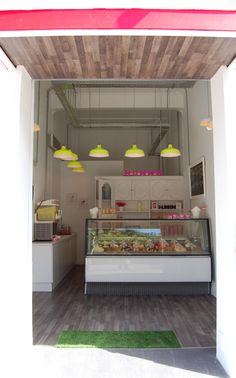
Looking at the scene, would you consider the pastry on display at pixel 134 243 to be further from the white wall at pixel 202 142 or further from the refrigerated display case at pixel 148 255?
the white wall at pixel 202 142

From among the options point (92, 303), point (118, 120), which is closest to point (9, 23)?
point (92, 303)

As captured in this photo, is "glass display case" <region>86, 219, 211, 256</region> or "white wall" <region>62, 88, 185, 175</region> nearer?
"glass display case" <region>86, 219, 211, 256</region>

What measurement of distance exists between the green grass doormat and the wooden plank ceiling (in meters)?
2.92

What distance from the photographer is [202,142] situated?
21.0ft

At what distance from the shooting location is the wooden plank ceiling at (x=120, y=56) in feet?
8.82

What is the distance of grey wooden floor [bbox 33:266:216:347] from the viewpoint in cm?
385

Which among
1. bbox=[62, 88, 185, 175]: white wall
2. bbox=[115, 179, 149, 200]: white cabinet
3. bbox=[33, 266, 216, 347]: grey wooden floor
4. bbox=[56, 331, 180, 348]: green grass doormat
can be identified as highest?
bbox=[62, 88, 185, 175]: white wall

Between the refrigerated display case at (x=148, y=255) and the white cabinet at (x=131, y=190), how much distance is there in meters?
2.96

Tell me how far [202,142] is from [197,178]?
82 centimetres

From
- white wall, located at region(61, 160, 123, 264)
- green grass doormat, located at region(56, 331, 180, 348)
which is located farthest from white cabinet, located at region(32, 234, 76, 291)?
white wall, located at region(61, 160, 123, 264)

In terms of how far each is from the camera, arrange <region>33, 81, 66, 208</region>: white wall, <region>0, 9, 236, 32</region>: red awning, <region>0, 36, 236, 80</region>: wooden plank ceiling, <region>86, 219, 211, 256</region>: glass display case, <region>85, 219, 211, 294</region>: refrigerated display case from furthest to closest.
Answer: <region>33, 81, 66, 208</region>: white wall, <region>86, 219, 211, 256</region>: glass display case, <region>85, 219, 211, 294</region>: refrigerated display case, <region>0, 36, 236, 80</region>: wooden plank ceiling, <region>0, 9, 236, 32</region>: red awning

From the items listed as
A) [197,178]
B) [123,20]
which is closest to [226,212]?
[123,20]

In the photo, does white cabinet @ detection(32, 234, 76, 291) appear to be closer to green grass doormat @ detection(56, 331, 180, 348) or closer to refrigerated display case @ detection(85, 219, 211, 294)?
refrigerated display case @ detection(85, 219, 211, 294)

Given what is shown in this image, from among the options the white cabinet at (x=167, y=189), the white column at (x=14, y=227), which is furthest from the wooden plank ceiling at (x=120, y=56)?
the white cabinet at (x=167, y=189)
